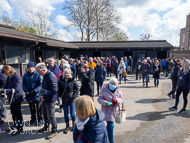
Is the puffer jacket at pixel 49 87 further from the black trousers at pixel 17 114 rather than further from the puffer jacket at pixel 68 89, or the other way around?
the black trousers at pixel 17 114

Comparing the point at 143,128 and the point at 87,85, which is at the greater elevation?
the point at 87,85

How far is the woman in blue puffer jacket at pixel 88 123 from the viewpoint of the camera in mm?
1730

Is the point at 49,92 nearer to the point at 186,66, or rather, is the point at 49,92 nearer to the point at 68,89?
the point at 68,89

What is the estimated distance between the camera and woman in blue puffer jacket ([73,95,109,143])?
173cm

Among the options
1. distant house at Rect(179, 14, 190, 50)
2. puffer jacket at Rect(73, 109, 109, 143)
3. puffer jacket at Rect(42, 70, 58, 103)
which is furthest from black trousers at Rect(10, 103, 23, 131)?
distant house at Rect(179, 14, 190, 50)

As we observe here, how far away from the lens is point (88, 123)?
1.76 metres

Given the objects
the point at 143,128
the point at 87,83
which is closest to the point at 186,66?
the point at 143,128

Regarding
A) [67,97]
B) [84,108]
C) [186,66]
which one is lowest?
[67,97]

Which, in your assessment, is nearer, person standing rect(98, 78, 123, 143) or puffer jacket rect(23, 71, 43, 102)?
person standing rect(98, 78, 123, 143)

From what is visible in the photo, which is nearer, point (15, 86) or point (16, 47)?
point (15, 86)

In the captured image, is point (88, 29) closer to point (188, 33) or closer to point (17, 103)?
point (17, 103)

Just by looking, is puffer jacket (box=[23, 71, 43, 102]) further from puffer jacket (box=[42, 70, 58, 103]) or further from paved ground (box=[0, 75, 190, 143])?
paved ground (box=[0, 75, 190, 143])

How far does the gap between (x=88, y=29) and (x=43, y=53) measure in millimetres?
20778

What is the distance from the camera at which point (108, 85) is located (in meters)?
3.13
